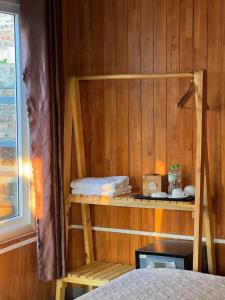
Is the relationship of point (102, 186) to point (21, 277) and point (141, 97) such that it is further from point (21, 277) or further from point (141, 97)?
point (21, 277)

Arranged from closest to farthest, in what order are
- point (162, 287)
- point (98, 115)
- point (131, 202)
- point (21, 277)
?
point (162, 287) < point (131, 202) < point (21, 277) < point (98, 115)

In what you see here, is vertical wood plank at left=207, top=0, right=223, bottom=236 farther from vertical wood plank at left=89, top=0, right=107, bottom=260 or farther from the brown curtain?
the brown curtain

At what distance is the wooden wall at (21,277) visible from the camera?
3553mm

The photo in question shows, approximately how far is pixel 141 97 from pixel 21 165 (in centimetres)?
93

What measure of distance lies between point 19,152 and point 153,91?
3.23ft

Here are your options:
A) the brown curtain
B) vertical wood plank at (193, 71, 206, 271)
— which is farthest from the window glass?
vertical wood plank at (193, 71, 206, 271)

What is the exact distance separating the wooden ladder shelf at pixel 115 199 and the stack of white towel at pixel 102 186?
38mm

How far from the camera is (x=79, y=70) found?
4.06 metres

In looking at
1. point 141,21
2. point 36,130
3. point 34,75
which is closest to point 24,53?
point 34,75

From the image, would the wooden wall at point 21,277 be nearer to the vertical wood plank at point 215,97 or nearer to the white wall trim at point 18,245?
the white wall trim at point 18,245

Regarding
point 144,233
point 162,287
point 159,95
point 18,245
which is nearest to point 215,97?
point 159,95

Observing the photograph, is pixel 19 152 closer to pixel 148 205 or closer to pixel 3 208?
pixel 3 208

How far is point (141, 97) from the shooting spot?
387cm

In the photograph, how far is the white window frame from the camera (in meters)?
3.68
